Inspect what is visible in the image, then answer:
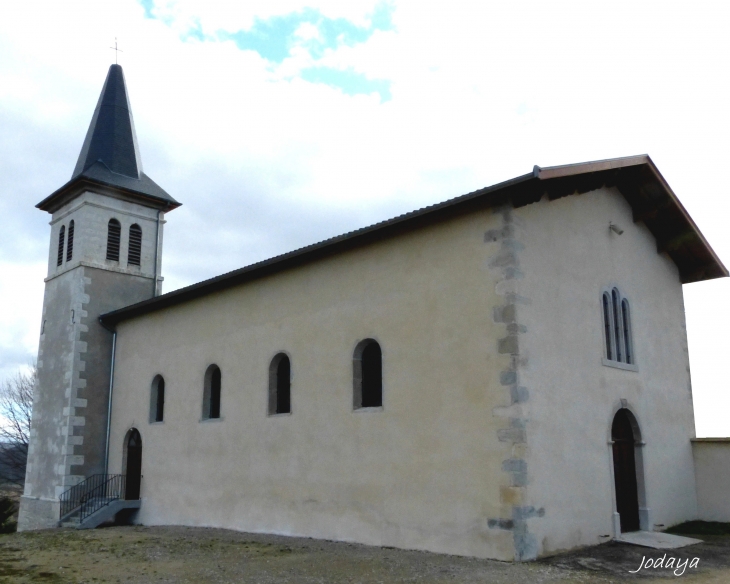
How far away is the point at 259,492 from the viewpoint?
45.8 ft

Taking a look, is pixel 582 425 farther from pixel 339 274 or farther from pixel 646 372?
pixel 339 274

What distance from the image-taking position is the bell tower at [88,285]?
18.5 metres

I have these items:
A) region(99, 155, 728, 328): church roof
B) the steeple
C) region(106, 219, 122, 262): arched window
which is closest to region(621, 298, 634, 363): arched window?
region(99, 155, 728, 328): church roof

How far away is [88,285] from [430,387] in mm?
12101

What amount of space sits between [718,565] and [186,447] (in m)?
10.8

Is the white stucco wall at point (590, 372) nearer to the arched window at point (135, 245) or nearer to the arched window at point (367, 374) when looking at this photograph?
the arched window at point (367, 374)

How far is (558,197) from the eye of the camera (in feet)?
39.1

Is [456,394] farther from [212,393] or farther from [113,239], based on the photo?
[113,239]

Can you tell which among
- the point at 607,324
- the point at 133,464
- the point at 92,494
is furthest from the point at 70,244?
the point at 607,324

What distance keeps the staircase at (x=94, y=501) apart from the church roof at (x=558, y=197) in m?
4.39

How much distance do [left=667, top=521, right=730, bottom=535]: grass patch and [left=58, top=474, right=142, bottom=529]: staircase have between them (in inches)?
467

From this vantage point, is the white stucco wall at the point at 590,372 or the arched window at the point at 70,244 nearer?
the white stucco wall at the point at 590,372

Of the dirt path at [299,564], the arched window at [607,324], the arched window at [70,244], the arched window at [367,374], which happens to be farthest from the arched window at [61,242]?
the arched window at [607,324]

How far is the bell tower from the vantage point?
18547mm
